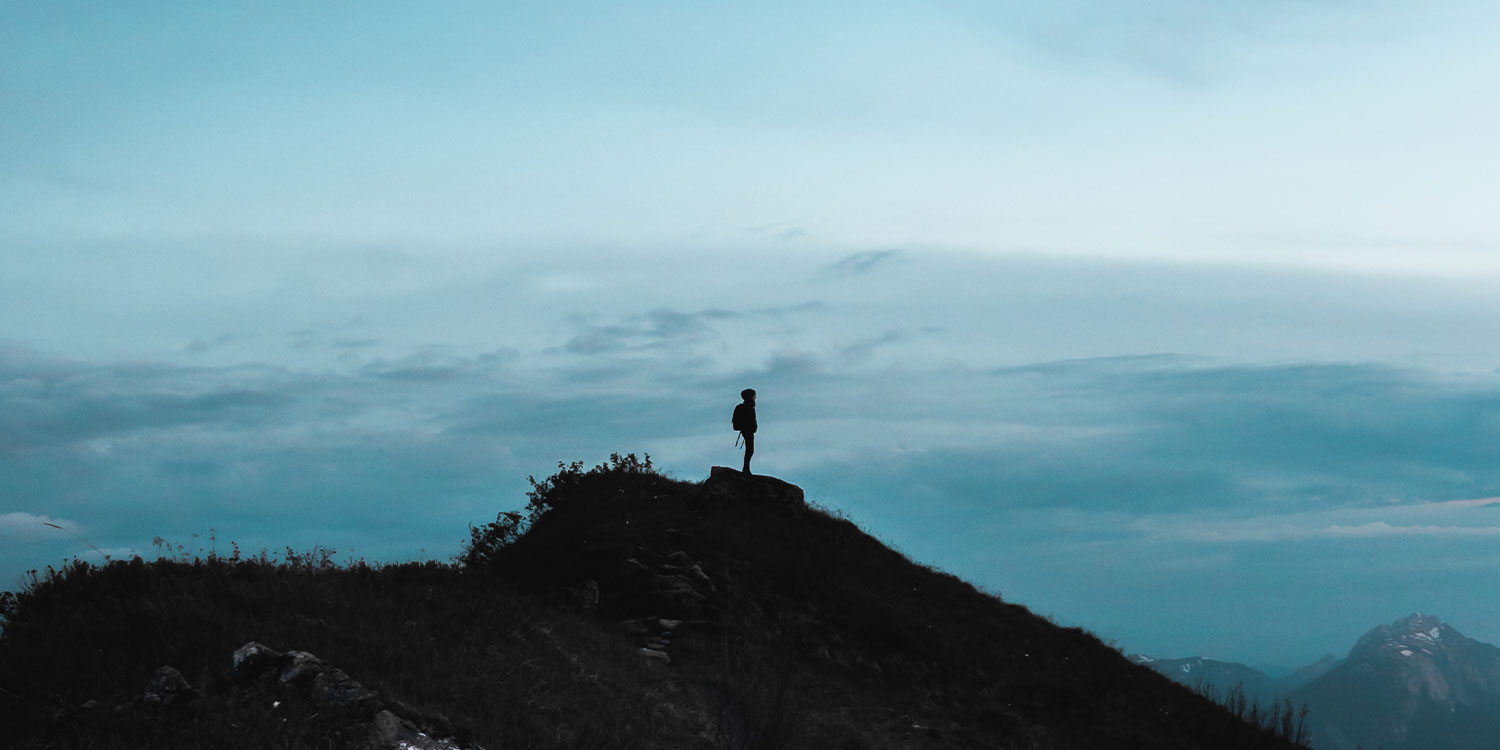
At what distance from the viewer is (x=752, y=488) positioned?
28547 mm

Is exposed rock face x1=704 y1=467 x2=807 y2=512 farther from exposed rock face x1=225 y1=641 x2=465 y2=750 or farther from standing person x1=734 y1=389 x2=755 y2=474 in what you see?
exposed rock face x1=225 y1=641 x2=465 y2=750

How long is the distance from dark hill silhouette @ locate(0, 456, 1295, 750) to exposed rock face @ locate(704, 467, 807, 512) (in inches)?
2.8

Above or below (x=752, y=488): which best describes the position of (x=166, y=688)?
below

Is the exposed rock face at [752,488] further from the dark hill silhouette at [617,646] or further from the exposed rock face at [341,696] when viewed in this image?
the exposed rock face at [341,696]

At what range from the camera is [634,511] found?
26.0 metres

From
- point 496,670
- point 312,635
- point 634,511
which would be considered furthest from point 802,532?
point 312,635

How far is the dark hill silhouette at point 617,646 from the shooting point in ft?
37.0

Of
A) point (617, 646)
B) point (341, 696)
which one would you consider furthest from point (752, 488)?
point (341, 696)

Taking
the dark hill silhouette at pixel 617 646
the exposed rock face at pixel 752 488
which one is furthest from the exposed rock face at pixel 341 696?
the exposed rock face at pixel 752 488

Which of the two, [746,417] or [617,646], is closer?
[617,646]

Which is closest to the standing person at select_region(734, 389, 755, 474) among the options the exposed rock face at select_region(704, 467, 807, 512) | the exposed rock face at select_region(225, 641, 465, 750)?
the exposed rock face at select_region(704, 467, 807, 512)

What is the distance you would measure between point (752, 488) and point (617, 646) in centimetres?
1082

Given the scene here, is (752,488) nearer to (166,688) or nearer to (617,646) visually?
(617,646)

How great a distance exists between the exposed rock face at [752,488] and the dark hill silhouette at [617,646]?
0.07 metres
